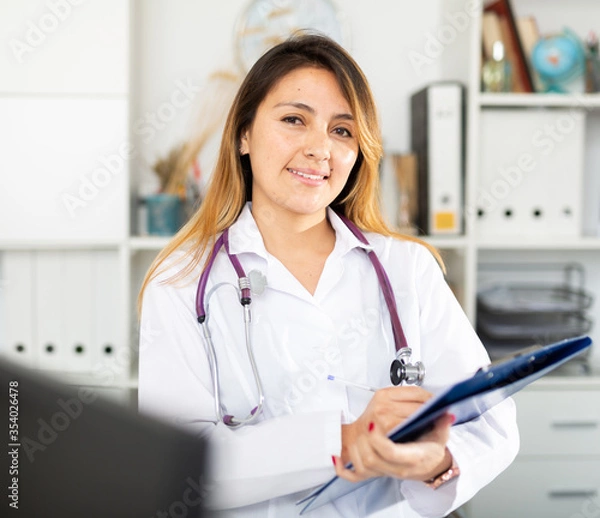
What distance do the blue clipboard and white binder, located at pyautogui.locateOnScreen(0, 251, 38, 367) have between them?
1723mm

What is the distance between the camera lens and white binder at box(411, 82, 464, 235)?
2518mm

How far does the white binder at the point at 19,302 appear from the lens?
251 cm

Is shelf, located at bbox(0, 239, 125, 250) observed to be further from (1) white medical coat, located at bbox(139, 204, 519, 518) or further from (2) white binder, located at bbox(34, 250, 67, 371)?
(1) white medical coat, located at bbox(139, 204, 519, 518)

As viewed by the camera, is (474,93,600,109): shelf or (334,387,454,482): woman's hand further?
(474,93,600,109): shelf

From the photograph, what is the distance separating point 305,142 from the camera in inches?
53.4

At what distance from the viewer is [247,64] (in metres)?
2.65

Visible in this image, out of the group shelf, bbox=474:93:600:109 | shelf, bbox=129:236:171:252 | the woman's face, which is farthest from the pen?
shelf, bbox=474:93:600:109

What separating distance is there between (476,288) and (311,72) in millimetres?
1549

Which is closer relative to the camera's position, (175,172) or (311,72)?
(311,72)

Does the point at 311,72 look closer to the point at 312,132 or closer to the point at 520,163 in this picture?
the point at 312,132

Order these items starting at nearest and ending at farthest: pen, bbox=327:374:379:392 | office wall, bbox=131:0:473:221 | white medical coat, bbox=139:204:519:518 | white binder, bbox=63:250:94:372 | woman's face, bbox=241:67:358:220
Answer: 1. white medical coat, bbox=139:204:519:518
2. pen, bbox=327:374:379:392
3. woman's face, bbox=241:67:358:220
4. white binder, bbox=63:250:94:372
5. office wall, bbox=131:0:473:221

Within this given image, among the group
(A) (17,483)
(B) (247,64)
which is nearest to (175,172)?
(B) (247,64)

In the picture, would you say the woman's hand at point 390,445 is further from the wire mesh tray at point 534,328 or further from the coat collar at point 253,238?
the wire mesh tray at point 534,328

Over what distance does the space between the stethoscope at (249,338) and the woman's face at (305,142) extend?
0.14 meters
